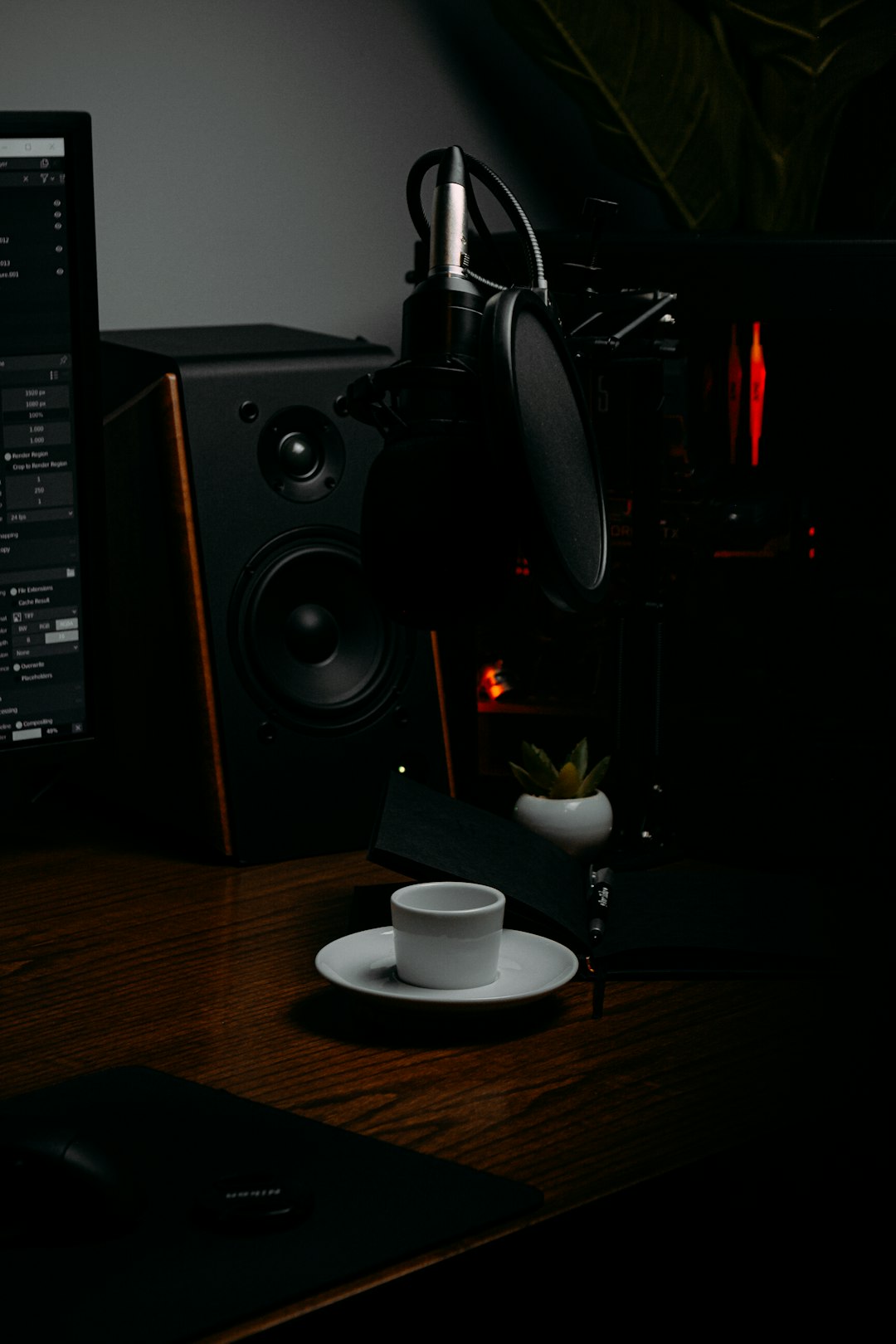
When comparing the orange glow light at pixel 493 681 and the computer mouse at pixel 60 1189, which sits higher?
the orange glow light at pixel 493 681

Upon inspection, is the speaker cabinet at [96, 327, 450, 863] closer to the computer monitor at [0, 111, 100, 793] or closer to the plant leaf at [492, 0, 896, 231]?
the computer monitor at [0, 111, 100, 793]

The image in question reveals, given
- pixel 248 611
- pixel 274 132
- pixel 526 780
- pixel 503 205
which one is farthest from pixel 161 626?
pixel 274 132

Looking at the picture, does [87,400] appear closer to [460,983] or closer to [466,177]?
[466,177]

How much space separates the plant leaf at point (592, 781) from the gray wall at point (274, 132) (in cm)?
54

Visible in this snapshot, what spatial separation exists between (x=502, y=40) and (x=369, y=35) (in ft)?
0.48

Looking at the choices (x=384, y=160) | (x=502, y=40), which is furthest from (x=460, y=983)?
(x=502, y=40)

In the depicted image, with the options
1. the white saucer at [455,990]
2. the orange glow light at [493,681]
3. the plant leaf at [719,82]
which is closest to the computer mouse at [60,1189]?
the white saucer at [455,990]

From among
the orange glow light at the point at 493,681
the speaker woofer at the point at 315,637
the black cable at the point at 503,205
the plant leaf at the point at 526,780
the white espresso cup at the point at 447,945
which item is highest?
the black cable at the point at 503,205

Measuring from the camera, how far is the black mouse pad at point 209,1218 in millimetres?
506

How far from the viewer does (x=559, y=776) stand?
102cm

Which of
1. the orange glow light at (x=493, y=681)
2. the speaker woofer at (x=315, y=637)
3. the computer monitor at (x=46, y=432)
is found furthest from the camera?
the orange glow light at (x=493, y=681)

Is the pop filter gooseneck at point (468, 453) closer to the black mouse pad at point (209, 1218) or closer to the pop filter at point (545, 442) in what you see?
the pop filter at point (545, 442)

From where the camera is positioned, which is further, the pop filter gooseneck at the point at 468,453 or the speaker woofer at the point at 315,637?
the speaker woofer at the point at 315,637

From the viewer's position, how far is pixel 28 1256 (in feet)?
1.77
